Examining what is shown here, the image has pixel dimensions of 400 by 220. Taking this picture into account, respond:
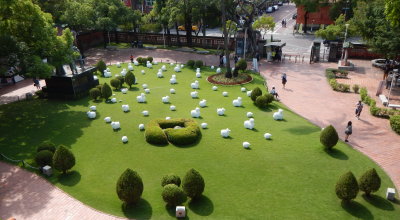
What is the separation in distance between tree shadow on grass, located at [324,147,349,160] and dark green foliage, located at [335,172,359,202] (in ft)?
14.4

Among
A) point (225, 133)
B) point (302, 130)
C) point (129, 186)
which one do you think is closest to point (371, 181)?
point (302, 130)

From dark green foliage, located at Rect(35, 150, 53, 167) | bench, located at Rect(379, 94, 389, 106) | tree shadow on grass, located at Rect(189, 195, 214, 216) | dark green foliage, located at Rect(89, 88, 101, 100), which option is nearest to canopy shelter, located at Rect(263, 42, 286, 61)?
bench, located at Rect(379, 94, 389, 106)

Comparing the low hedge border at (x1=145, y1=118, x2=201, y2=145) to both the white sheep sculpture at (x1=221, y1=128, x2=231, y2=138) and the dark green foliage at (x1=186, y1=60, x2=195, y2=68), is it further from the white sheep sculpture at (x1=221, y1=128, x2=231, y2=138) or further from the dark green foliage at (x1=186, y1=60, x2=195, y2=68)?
the dark green foliage at (x1=186, y1=60, x2=195, y2=68)

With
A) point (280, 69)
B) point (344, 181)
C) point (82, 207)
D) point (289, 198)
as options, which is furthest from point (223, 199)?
point (280, 69)

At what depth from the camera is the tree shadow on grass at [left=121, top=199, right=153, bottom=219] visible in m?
14.2

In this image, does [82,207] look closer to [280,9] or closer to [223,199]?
[223,199]

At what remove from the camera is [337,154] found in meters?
18.7

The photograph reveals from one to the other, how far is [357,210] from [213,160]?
Answer: 7460 mm

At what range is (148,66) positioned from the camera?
3738 centimetres

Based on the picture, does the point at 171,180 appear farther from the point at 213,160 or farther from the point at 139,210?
the point at 213,160

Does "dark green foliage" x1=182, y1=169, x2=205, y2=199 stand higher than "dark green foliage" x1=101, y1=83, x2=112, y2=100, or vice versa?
"dark green foliage" x1=101, y1=83, x2=112, y2=100

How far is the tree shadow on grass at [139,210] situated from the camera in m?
14.2

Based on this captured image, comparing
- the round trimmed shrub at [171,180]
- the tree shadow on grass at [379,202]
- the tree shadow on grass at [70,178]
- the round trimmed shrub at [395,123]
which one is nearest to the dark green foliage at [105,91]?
the tree shadow on grass at [70,178]

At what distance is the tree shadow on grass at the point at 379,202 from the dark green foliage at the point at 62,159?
14.6 meters
